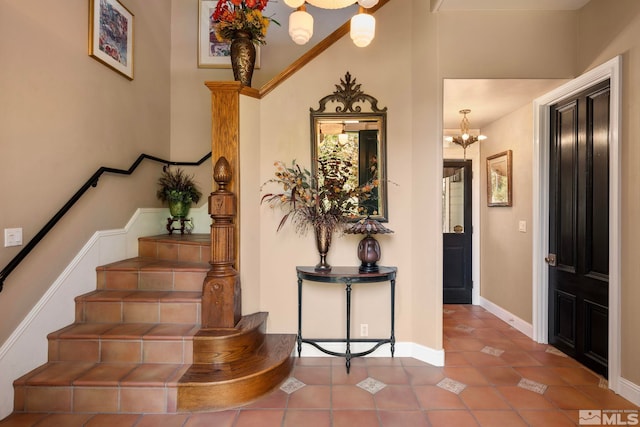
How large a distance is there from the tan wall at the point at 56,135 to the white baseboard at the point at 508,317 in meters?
4.36

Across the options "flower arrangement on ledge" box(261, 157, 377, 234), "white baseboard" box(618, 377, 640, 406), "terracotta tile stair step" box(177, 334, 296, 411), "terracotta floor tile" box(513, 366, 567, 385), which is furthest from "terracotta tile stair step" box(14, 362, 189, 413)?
"white baseboard" box(618, 377, 640, 406)

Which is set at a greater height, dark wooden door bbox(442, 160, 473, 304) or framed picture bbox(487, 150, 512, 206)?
framed picture bbox(487, 150, 512, 206)

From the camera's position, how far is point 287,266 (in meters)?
2.88

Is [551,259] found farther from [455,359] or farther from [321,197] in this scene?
[321,197]

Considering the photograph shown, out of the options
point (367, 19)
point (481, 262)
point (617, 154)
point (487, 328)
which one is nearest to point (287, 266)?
point (367, 19)

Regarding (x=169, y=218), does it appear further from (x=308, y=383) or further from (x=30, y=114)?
(x=308, y=383)

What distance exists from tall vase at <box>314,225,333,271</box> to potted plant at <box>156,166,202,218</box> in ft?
5.95

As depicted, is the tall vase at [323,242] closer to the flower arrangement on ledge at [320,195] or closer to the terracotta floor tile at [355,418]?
the flower arrangement on ledge at [320,195]

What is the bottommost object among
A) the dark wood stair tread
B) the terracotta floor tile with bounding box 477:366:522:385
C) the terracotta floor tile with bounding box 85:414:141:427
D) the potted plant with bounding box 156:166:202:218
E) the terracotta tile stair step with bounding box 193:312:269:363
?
the terracotta floor tile with bounding box 477:366:522:385

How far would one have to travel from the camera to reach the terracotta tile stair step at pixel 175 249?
117 inches

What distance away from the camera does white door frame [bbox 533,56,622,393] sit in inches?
88.5

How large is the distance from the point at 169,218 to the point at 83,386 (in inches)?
78.9

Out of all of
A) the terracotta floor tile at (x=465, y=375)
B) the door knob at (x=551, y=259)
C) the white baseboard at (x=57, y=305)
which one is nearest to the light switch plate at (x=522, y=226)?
the door knob at (x=551, y=259)

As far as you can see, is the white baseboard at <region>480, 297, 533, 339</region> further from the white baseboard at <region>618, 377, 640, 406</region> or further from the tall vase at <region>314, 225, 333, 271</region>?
the tall vase at <region>314, 225, 333, 271</region>
